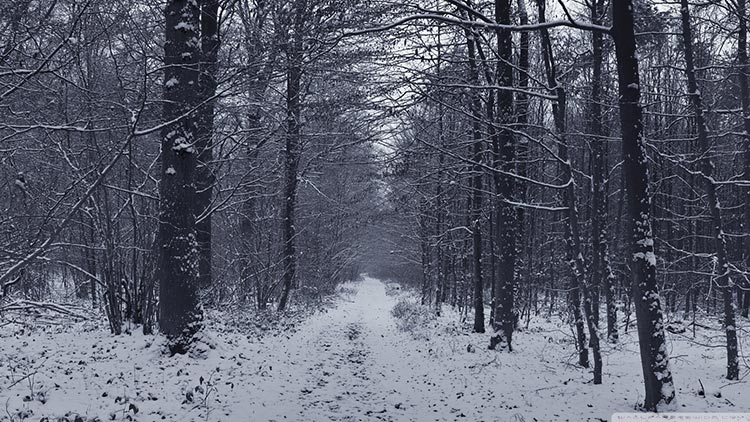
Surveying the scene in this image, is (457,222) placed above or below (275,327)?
above

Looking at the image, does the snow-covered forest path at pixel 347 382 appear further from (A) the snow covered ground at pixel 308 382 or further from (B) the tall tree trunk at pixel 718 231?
(B) the tall tree trunk at pixel 718 231

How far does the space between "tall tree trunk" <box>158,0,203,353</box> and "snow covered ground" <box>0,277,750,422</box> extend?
0.70 metres

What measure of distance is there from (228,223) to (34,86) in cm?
998

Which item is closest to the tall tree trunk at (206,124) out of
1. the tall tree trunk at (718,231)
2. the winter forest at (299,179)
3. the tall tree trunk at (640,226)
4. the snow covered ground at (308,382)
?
the winter forest at (299,179)

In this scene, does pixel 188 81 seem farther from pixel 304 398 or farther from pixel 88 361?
pixel 304 398

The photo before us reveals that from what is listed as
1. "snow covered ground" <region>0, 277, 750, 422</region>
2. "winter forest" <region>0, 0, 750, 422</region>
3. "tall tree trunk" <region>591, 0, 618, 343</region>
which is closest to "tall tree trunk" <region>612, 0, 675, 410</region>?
"winter forest" <region>0, 0, 750, 422</region>

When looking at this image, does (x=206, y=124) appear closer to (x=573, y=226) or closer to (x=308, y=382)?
(x=308, y=382)

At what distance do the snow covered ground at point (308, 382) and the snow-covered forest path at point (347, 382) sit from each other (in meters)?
0.03

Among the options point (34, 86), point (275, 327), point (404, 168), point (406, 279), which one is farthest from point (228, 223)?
point (406, 279)

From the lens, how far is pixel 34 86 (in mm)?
7820

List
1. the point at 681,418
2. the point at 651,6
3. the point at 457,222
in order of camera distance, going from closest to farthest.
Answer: the point at 681,418, the point at 651,6, the point at 457,222

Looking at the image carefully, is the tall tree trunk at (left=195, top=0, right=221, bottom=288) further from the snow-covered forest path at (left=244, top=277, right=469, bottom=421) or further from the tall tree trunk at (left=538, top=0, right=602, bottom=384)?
the tall tree trunk at (left=538, top=0, right=602, bottom=384)

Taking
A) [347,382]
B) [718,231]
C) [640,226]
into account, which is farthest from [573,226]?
[347,382]

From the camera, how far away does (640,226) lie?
21.9ft
